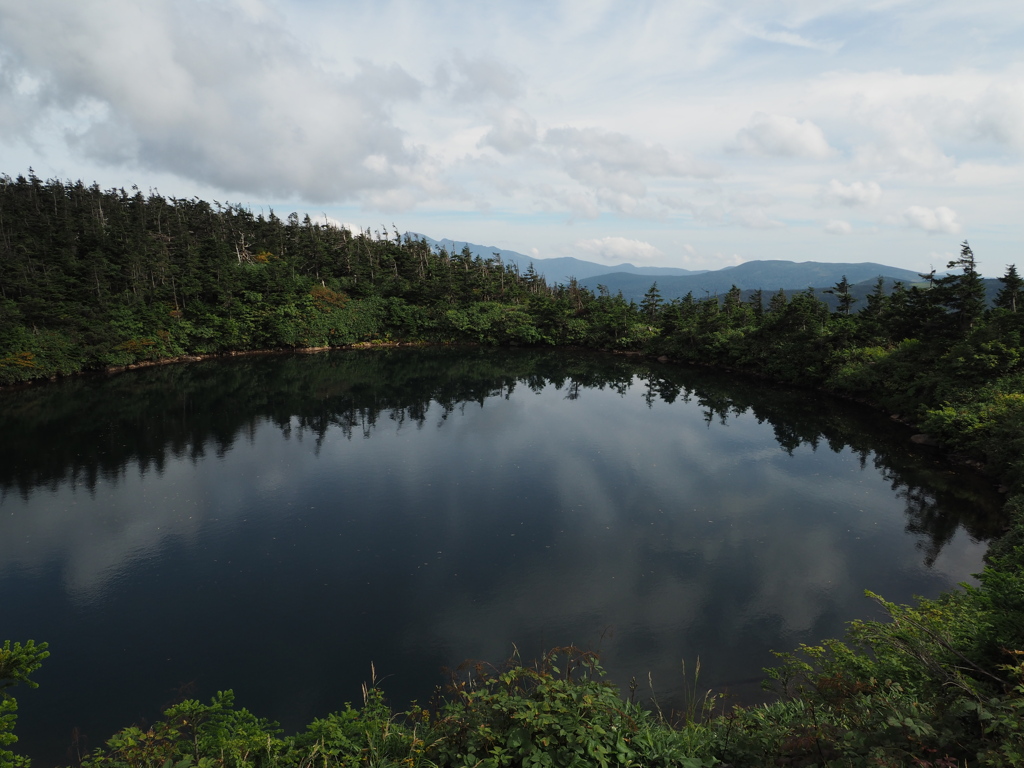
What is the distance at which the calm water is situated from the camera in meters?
10.8

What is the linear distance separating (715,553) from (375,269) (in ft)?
196

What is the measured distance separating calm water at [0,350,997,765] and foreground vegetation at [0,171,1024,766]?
131cm

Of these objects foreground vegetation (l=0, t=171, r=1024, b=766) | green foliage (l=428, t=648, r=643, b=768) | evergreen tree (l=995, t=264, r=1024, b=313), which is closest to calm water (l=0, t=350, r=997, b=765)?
foreground vegetation (l=0, t=171, r=1024, b=766)

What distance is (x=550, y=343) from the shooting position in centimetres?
5956

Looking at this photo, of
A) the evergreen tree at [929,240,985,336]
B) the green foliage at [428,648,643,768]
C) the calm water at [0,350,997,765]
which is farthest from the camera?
the evergreen tree at [929,240,985,336]

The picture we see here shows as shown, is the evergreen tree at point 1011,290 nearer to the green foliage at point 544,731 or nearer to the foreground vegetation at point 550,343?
the foreground vegetation at point 550,343

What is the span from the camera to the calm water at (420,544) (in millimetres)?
10805

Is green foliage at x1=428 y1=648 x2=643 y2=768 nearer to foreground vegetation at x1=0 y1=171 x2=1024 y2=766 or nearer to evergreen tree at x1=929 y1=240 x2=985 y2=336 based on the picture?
foreground vegetation at x1=0 y1=171 x2=1024 y2=766

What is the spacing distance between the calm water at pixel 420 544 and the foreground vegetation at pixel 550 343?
1306 millimetres

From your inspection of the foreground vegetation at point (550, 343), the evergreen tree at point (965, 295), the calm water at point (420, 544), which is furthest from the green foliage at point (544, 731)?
the evergreen tree at point (965, 295)

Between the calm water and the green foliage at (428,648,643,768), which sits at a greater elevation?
the green foliage at (428,648,643,768)

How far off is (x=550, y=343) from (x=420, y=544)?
45587mm

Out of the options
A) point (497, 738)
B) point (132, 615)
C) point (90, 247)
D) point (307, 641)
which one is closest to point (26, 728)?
point (132, 615)

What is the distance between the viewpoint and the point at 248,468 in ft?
71.1
